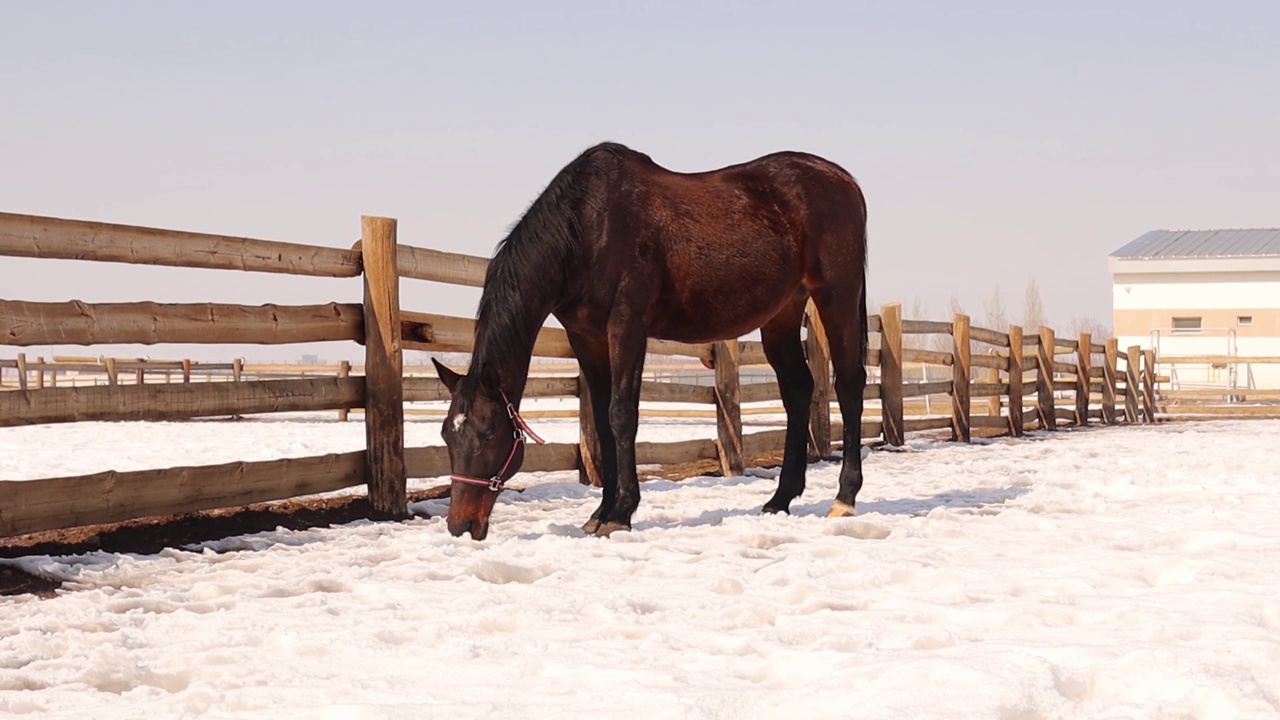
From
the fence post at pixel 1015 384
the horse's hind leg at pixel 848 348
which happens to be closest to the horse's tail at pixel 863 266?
the horse's hind leg at pixel 848 348

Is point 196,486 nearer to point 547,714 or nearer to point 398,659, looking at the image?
point 398,659

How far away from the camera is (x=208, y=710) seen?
251 centimetres

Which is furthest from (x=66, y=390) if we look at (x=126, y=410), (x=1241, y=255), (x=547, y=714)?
(x=1241, y=255)

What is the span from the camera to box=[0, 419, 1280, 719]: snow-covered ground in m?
2.50

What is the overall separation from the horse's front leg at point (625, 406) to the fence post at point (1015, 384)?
10107mm

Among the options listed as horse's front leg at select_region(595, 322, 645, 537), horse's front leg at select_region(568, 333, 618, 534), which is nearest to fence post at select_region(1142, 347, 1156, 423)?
horse's front leg at select_region(568, 333, 618, 534)

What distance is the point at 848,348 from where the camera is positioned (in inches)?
241

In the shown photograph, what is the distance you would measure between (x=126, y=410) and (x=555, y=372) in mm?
16983

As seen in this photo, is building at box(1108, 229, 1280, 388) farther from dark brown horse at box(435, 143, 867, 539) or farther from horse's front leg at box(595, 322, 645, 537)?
horse's front leg at box(595, 322, 645, 537)

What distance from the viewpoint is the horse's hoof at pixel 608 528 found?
5059 mm

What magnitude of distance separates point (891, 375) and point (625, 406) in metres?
6.77

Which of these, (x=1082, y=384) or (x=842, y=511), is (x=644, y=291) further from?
(x=1082, y=384)

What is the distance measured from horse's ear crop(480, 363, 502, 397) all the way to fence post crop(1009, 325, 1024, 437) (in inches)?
423

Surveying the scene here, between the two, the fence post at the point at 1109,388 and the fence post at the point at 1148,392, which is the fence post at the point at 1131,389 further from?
the fence post at the point at 1109,388
